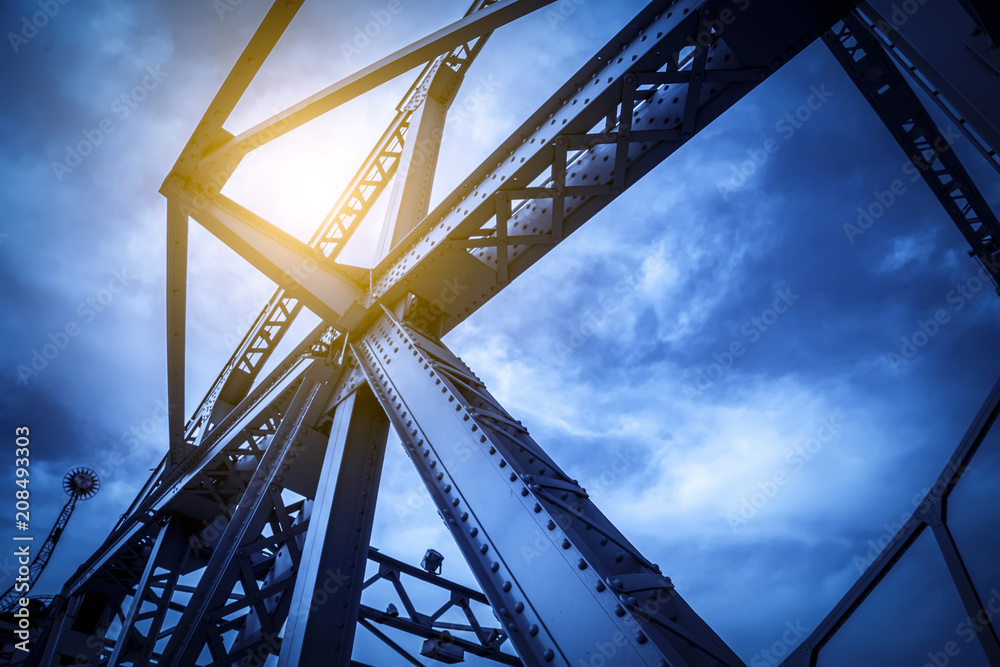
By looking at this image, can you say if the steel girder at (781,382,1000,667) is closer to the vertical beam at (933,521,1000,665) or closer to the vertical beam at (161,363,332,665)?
the vertical beam at (933,521,1000,665)

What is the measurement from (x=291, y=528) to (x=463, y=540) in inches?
111

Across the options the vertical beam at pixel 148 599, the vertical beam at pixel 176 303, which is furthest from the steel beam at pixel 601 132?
the vertical beam at pixel 148 599

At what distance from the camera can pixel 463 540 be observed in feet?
9.21

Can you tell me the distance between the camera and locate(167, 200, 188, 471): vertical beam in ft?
15.9

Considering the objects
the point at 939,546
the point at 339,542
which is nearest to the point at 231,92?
the point at 339,542

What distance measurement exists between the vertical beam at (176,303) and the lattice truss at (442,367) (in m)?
0.03

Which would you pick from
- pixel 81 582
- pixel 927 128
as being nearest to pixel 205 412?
pixel 81 582

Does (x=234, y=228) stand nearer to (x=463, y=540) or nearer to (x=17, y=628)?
(x=463, y=540)

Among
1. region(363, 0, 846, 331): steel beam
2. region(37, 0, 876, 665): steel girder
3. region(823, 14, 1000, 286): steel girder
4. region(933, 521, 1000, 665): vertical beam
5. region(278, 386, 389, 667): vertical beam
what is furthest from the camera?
region(823, 14, 1000, 286): steel girder

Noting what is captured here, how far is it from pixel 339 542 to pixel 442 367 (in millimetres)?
1579

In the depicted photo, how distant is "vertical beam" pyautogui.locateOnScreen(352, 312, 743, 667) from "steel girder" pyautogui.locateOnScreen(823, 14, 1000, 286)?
11.6 metres

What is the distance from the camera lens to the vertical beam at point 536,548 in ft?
6.48

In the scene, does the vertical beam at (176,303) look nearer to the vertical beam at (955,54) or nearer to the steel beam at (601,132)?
the steel beam at (601,132)

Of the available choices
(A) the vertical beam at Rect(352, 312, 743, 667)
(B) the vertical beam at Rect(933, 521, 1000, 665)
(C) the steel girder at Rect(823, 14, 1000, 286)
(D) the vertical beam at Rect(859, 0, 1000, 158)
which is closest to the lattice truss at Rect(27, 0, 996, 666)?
(A) the vertical beam at Rect(352, 312, 743, 667)
